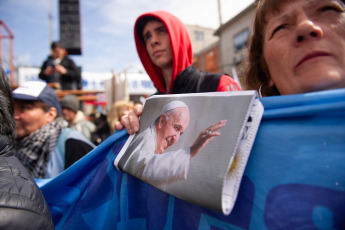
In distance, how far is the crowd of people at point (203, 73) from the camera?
556 millimetres

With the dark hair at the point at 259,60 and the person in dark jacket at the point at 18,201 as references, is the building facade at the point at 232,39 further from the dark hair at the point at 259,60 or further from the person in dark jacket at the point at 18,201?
the person in dark jacket at the point at 18,201

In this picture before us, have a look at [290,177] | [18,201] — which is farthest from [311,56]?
[18,201]

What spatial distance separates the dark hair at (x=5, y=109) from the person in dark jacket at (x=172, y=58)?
85cm

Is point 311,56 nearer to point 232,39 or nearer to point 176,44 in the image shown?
point 176,44

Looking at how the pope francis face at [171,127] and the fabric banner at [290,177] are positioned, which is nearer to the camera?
the fabric banner at [290,177]

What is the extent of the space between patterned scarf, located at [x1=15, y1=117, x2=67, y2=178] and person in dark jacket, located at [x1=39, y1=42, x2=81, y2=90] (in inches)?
115

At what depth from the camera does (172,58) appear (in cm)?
150

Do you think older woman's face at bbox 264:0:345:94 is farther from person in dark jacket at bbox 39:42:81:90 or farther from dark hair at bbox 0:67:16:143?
person in dark jacket at bbox 39:42:81:90

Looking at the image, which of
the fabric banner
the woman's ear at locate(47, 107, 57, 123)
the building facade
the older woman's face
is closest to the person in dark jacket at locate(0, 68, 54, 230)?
the fabric banner

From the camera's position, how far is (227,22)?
12.5 m

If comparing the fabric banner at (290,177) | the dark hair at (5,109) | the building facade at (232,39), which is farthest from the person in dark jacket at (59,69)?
the building facade at (232,39)

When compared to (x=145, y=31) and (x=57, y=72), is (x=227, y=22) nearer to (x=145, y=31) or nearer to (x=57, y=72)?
(x=57, y=72)

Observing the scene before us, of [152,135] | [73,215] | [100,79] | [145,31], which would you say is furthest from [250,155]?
[100,79]

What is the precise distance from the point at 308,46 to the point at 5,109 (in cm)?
97
